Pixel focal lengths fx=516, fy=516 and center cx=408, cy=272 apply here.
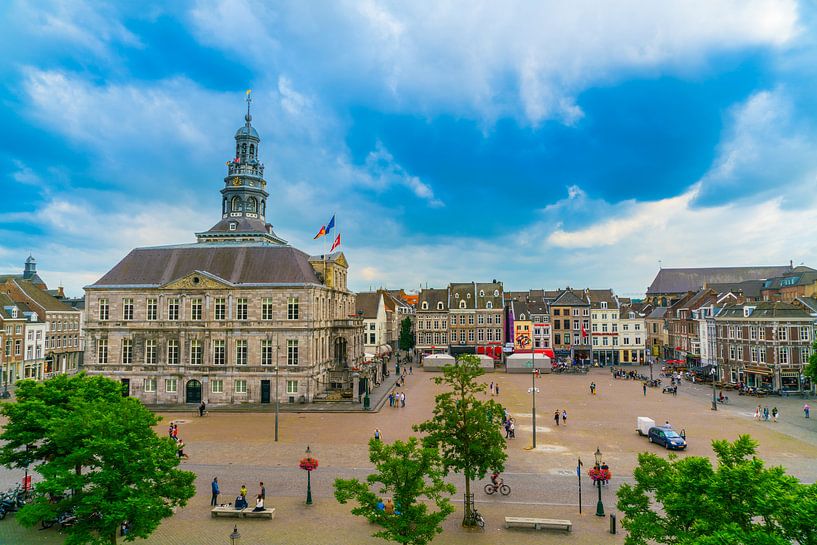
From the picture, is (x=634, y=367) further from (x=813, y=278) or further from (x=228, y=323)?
(x=228, y=323)

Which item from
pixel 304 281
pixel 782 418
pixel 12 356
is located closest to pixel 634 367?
pixel 782 418

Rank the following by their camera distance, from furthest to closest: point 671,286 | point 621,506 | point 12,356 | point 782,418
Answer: point 671,286 < point 12,356 < point 782,418 < point 621,506

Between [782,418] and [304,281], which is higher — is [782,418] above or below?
below

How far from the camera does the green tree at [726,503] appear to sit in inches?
440

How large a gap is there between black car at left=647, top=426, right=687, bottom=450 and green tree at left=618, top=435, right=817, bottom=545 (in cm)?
2111

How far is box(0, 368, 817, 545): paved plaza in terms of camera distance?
22.4m

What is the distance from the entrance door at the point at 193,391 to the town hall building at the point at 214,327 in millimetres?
103

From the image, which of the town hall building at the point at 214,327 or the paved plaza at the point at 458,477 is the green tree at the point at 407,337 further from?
the town hall building at the point at 214,327

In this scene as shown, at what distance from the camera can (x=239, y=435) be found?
1580 inches

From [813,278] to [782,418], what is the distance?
173 ft

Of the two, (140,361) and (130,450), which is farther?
(140,361)

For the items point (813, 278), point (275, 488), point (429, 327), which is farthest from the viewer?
point (429, 327)

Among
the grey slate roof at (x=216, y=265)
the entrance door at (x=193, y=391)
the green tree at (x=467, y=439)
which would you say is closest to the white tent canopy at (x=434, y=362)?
the grey slate roof at (x=216, y=265)

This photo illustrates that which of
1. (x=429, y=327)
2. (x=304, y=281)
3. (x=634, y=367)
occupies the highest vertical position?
(x=304, y=281)
